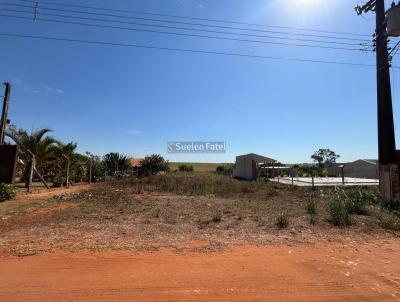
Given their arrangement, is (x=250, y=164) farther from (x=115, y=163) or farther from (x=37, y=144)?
(x=37, y=144)

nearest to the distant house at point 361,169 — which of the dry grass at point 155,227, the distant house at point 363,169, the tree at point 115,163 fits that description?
the distant house at point 363,169

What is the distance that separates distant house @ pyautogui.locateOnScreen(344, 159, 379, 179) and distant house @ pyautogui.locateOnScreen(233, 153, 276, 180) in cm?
1089

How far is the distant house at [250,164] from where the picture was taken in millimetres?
33647

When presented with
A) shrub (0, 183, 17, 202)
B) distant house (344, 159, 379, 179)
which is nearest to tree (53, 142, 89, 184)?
shrub (0, 183, 17, 202)

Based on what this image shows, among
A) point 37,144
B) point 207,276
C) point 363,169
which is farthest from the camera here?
point 363,169

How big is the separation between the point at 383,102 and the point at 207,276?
1237 centimetres

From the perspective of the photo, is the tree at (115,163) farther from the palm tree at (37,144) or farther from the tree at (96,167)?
the palm tree at (37,144)

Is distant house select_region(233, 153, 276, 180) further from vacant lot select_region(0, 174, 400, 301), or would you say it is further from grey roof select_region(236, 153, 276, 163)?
vacant lot select_region(0, 174, 400, 301)

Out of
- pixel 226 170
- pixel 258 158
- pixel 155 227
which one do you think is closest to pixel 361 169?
pixel 258 158

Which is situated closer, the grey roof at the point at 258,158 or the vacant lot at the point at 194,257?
the vacant lot at the point at 194,257

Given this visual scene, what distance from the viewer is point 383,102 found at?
13.8 m

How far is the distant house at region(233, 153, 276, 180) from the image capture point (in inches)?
1325

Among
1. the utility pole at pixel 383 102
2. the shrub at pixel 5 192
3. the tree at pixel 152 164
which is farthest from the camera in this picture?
the tree at pixel 152 164

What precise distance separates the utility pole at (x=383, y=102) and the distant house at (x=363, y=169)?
24.7m
